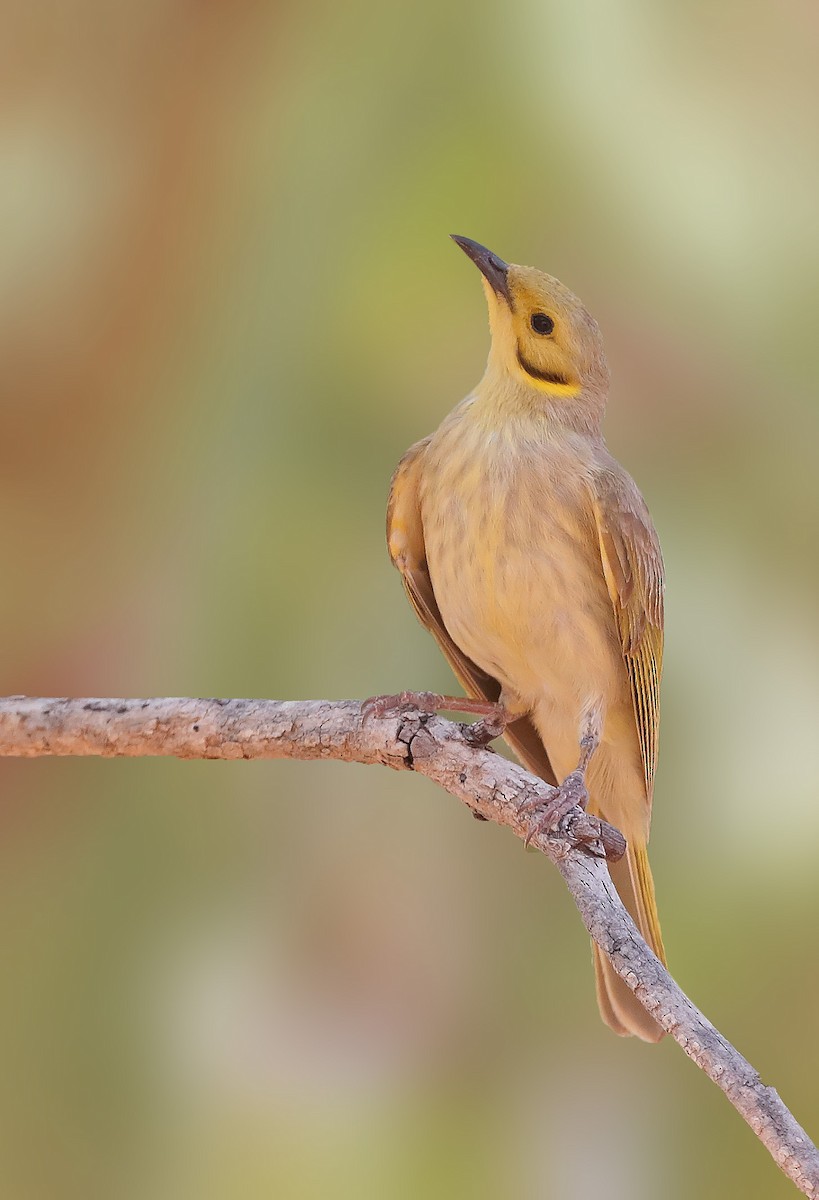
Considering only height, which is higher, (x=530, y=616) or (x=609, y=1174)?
(x=530, y=616)

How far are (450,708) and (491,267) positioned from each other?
2.02ft

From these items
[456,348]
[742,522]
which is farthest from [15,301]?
[742,522]

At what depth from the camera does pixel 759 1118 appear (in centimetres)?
95

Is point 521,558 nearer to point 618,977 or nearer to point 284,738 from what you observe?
point 284,738

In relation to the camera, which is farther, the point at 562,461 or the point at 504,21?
the point at 504,21

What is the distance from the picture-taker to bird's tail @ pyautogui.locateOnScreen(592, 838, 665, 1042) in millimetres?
1694

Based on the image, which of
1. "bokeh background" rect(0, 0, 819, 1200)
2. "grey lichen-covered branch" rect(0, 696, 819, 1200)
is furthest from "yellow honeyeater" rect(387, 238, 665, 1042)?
"bokeh background" rect(0, 0, 819, 1200)

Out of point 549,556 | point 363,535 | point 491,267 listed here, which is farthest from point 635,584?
point 363,535

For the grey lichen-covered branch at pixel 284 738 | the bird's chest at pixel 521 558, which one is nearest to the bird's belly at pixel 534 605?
the bird's chest at pixel 521 558

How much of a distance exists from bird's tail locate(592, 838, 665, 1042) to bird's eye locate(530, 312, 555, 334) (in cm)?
77

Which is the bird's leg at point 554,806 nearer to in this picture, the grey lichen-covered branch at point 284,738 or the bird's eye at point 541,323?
the grey lichen-covered branch at point 284,738

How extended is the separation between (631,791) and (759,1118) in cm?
87

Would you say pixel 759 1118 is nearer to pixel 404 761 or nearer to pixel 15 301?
pixel 404 761

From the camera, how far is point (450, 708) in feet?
5.55
